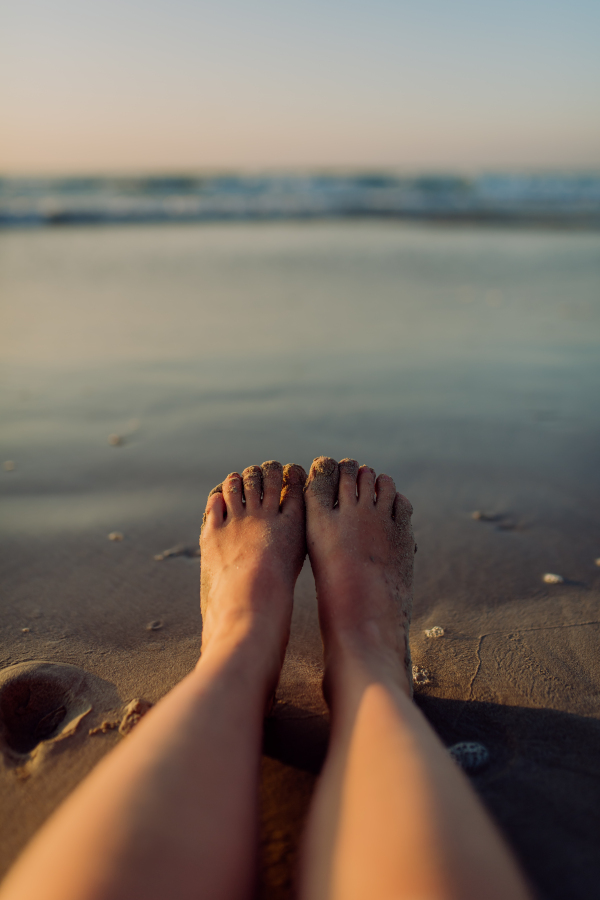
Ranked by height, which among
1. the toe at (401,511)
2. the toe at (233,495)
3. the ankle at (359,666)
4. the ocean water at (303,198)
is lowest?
the ankle at (359,666)

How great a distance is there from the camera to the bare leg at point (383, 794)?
71cm

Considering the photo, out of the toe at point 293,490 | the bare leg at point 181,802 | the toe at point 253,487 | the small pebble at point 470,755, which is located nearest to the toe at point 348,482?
the toe at point 293,490

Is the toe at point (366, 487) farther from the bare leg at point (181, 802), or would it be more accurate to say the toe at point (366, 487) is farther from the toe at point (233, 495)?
the bare leg at point (181, 802)

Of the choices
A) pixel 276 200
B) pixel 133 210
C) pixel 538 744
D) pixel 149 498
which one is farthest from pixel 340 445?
pixel 276 200

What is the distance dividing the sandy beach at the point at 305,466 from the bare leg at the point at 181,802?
114 millimetres

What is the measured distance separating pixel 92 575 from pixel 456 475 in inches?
47.5

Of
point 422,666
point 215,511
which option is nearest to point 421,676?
point 422,666

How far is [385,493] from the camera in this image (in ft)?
5.48

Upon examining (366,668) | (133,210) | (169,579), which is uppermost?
(133,210)

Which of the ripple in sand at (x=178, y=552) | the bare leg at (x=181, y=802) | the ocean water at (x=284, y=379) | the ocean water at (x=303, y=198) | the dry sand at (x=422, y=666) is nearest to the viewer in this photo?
the bare leg at (x=181, y=802)

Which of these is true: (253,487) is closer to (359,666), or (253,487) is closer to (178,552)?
(178,552)

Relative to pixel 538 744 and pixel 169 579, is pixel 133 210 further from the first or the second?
pixel 538 744

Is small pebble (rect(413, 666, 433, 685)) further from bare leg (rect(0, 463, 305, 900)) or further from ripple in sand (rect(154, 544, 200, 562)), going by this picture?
ripple in sand (rect(154, 544, 200, 562))

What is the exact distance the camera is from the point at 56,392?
112 inches
